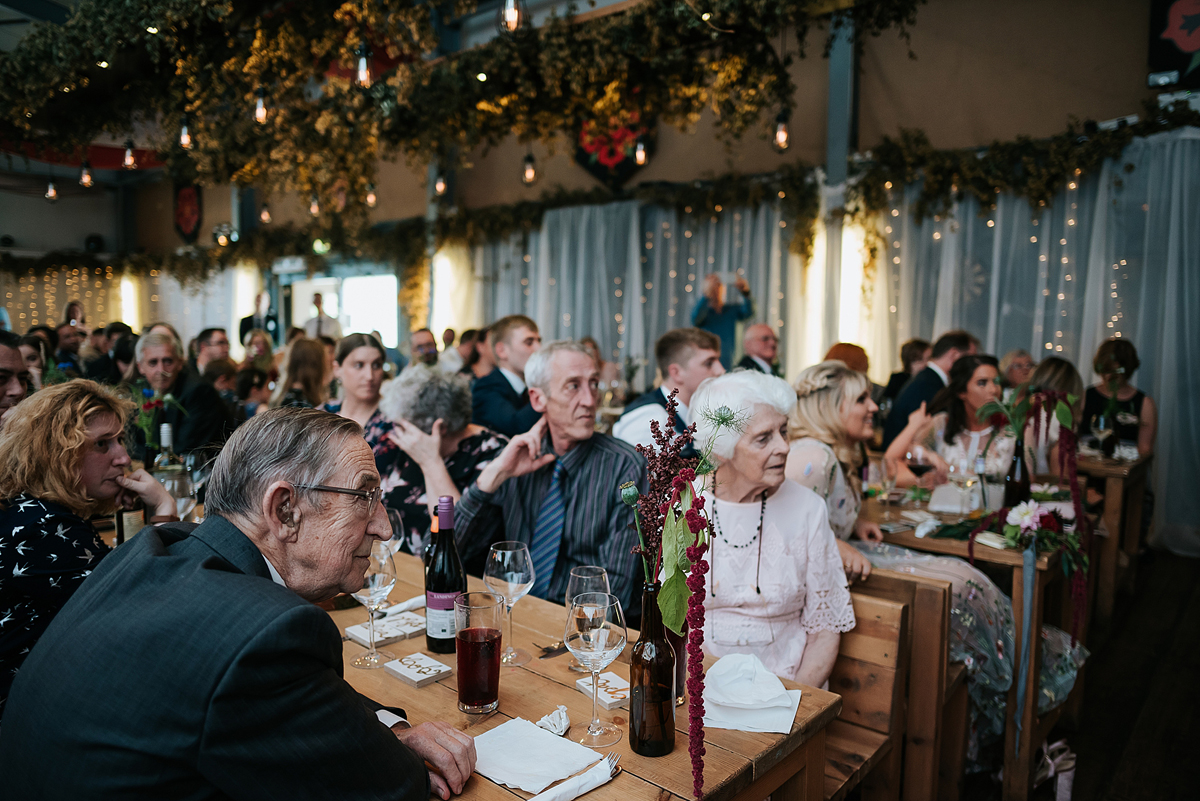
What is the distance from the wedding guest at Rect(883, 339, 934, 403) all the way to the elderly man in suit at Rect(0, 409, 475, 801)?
6.16m

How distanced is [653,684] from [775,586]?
34.2 inches

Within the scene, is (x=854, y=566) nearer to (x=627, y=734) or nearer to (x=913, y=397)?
(x=627, y=734)

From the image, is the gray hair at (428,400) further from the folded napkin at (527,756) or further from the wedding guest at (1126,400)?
the wedding guest at (1126,400)

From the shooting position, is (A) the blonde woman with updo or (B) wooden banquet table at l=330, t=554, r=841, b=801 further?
(A) the blonde woman with updo

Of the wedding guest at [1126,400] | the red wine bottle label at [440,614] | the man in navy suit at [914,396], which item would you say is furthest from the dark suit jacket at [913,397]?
the red wine bottle label at [440,614]

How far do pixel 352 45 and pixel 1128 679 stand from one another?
5.65 metres

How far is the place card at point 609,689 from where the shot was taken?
148 centimetres

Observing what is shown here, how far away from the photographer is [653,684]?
1279 millimetres

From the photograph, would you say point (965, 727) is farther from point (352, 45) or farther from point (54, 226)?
point (54, 226)

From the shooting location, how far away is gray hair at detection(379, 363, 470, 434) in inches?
114

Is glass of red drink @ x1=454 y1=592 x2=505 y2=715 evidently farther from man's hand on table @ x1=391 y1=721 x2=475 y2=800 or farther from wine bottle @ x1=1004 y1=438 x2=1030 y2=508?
wine bottle @ x1=1004 y1=438 x2=1030 y2=508

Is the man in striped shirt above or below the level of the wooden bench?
above

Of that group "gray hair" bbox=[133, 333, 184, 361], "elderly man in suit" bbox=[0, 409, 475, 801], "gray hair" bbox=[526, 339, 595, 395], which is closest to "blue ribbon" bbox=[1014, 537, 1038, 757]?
"gray hair" bbox=[526, 339, 595, 395]

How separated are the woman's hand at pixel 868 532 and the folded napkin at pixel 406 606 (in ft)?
5.77
